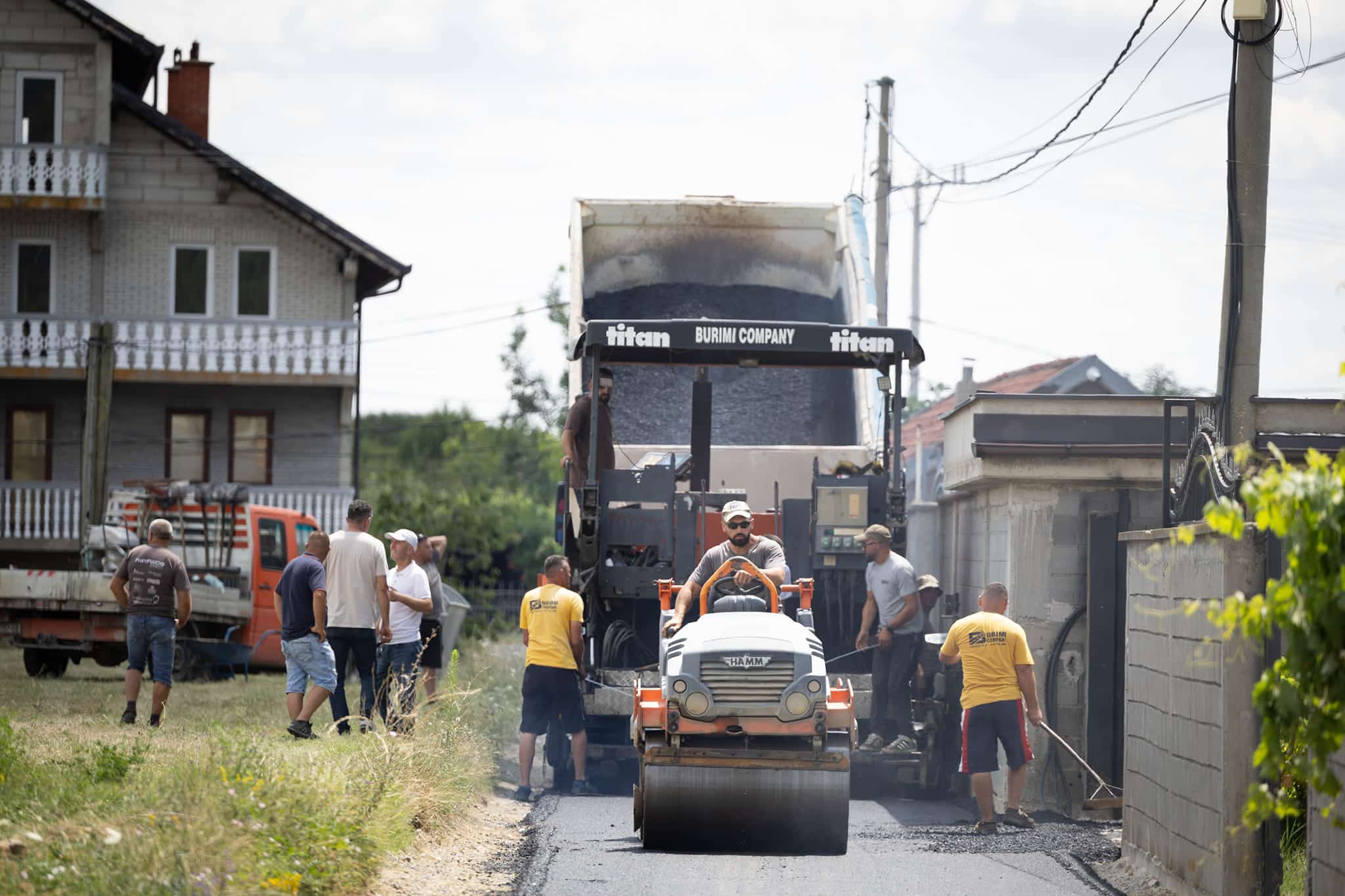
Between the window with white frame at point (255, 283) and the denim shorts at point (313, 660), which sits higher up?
the window with white frame at point (255, 283)

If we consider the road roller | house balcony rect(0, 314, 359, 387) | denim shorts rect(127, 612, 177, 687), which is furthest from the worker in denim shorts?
house balcony rect(0, 314, 359, 387)

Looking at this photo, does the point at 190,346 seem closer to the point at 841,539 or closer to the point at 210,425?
the point at 210,425

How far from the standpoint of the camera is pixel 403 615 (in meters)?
12.7

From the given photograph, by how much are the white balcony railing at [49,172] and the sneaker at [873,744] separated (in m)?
22.4

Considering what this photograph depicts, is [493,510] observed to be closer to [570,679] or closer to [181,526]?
[181,526]

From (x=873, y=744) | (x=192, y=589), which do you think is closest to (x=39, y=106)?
(x=192, y=589)

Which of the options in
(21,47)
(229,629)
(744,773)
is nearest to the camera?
(744,773)

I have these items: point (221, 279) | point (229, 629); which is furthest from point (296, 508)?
point (229, 629)

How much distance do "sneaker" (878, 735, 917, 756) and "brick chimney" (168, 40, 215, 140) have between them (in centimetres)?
2420

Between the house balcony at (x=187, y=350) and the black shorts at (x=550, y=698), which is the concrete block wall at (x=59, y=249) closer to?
the house balcony at (x=187, y=350)

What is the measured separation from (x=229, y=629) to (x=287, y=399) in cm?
1362

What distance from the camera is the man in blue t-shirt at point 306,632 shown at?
12281mm

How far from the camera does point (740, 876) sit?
8766mm

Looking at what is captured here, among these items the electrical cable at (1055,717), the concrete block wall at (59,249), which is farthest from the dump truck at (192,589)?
the concrete block wall at (59,249)
